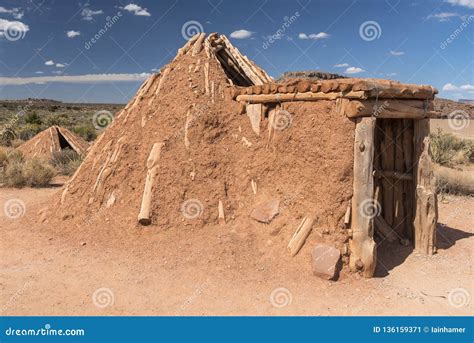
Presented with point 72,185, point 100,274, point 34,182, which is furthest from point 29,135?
point 100,274

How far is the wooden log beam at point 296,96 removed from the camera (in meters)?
5.26

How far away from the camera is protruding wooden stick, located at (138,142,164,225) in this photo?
242 inches

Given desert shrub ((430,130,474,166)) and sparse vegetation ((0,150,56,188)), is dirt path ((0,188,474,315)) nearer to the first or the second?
sparse vegetation ((0,150,56,188))

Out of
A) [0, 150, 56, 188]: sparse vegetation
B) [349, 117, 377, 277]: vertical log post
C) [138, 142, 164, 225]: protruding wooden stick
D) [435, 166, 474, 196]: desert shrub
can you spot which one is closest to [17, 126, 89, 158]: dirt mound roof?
[0, 150, 56, 188]: sparse vegetation

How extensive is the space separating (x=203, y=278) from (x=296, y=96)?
2656 millimetres

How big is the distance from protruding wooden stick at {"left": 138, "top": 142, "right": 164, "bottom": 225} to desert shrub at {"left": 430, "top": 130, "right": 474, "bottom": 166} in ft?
30.2

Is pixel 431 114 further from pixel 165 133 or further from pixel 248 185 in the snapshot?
pixel 165 133

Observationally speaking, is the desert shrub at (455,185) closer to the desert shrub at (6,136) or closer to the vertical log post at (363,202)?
the vertical log post at (363,202)

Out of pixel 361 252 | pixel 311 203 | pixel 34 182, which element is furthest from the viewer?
pixel 34 182

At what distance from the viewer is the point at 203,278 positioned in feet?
17.0

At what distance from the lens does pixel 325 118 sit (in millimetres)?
5516

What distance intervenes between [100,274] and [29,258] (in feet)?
4.22

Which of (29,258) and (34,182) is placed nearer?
(29,258)

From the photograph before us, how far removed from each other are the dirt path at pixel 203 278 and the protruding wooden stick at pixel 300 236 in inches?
4.7
